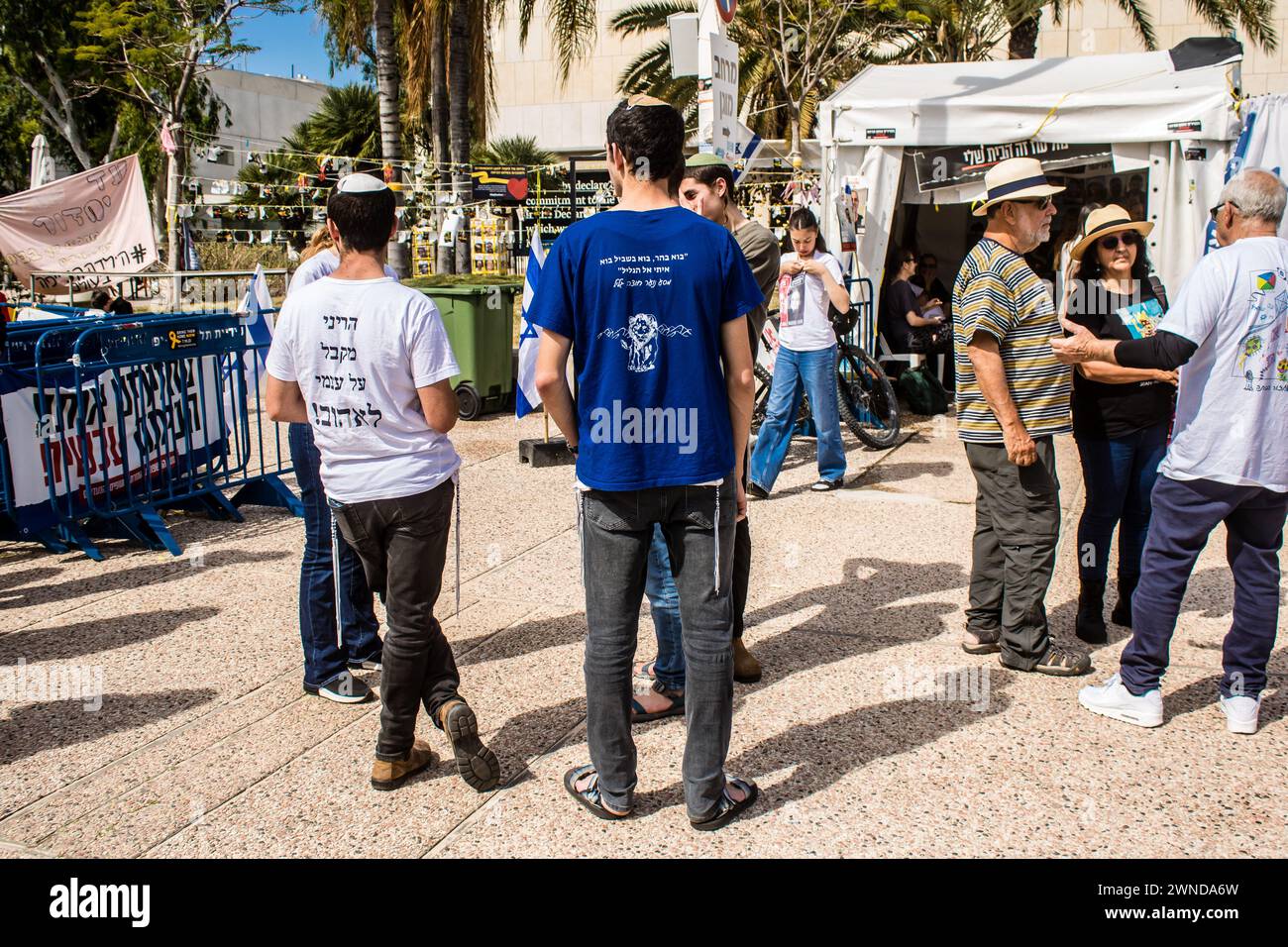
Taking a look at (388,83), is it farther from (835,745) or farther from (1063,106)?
(835,745)

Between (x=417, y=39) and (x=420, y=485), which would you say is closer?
(x=420, y=485)

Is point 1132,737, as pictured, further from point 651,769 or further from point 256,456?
point 256,456

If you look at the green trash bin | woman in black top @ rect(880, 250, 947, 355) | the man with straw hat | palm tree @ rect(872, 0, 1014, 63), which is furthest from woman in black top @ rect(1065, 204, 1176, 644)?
palm tree @ rect(872, 0, 1014, 63)

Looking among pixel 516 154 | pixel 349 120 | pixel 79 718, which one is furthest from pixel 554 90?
pixel 79 718

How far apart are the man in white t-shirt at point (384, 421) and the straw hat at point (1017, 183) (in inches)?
88.8

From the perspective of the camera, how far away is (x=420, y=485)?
349 centimetres

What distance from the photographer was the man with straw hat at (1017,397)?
4.32 metres

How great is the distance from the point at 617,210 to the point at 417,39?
1963 cm

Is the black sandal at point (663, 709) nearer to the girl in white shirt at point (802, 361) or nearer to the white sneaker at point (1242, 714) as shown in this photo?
the white sneaker at point (1242, 714)

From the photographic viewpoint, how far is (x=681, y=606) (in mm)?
3201

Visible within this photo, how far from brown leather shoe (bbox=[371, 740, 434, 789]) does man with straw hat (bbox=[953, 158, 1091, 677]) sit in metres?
2.43

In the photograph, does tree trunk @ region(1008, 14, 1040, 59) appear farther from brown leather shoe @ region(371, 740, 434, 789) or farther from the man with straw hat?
brown leather shoe @ region(371, 740, 434, 789)

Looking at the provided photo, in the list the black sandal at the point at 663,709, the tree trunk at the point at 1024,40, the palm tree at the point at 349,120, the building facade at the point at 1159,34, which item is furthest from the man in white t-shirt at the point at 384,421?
the palm tree at the point at 349,120

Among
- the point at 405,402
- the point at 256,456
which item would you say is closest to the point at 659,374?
the point at 405,402
